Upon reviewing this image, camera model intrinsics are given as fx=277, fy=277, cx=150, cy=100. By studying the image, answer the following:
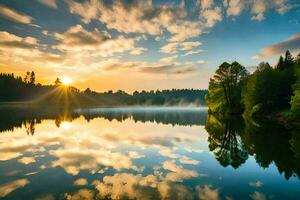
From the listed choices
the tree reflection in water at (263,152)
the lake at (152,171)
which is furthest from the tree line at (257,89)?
the lake at (152,171)

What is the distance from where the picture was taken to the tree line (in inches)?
2237

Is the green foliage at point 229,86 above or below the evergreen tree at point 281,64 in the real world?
below

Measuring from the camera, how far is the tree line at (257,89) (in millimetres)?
56812

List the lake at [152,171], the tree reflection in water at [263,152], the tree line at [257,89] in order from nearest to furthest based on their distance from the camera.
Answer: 1. the lake at [152,171]
2. the tree reflection in water at [263,152]
3. the tree line at [257,89]

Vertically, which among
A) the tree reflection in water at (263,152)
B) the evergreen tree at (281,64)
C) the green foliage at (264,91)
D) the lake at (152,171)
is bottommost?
the lake at (152,171)

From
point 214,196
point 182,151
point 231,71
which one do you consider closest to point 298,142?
point 182,151

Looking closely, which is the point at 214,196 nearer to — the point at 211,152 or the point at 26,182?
the point at 26,182

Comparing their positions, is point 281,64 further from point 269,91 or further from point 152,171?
point 152,171

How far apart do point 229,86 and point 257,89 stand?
55.1 ft

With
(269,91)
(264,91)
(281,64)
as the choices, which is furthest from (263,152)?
(281,64)

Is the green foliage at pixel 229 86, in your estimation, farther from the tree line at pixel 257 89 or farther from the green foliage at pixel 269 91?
the green foliage at pixel 269 91

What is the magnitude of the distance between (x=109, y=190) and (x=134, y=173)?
343cm

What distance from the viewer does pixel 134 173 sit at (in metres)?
16.0

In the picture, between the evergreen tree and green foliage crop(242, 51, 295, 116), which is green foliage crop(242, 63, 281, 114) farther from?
the evergreen tree
